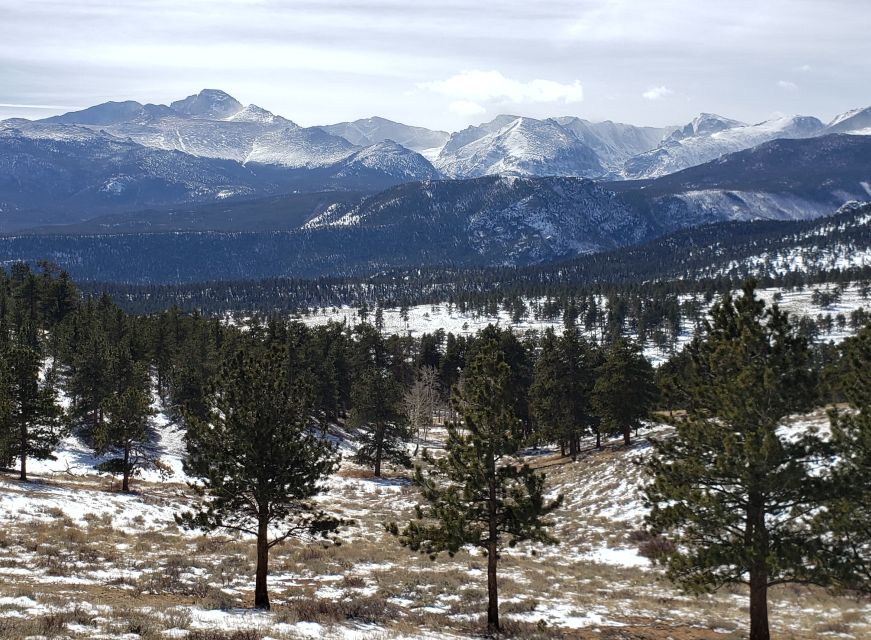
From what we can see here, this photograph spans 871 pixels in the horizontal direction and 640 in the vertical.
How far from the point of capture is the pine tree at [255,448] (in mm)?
22578

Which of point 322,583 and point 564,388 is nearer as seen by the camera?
point 322,583

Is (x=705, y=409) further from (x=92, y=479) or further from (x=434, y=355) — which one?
(x=434, y=355)

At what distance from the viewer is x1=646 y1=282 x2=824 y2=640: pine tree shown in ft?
63.3

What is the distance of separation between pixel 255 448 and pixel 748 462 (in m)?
15.5

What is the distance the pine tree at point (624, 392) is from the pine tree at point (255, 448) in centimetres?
3922

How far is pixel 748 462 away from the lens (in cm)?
1920

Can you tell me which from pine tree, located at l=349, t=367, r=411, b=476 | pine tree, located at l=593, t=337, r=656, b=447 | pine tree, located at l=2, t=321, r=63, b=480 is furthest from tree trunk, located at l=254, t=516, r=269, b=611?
pine tree, located at l=593, t=337, r=656, b=447

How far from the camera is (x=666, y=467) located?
2072 centimetres

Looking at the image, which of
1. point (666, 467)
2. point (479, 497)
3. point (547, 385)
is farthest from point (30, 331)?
point (666, 467)

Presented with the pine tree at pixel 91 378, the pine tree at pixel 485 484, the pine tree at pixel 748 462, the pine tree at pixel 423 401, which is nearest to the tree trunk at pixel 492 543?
the pine tree at pixel 485 484

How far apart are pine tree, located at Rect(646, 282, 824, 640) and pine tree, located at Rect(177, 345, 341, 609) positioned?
11785mm

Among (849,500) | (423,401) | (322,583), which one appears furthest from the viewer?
(423,401)

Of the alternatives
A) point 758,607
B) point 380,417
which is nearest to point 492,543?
point 758,607

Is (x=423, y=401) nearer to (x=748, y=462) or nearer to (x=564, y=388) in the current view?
(x=564, y=388)
